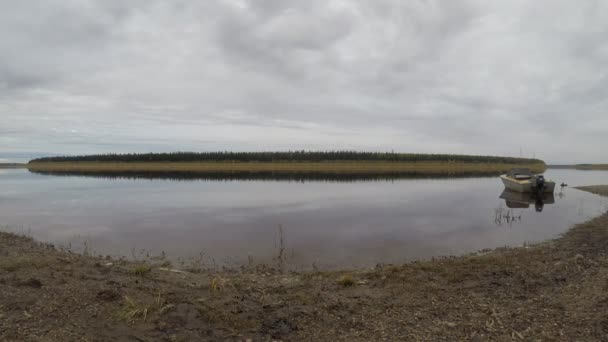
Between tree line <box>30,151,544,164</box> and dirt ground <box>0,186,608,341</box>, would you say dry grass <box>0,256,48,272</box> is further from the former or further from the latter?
tree line <box>30,151,544,164</box>

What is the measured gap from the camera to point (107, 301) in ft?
17.6

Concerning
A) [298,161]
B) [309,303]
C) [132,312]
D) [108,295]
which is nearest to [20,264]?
[108,295]

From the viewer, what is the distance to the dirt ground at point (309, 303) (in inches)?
177

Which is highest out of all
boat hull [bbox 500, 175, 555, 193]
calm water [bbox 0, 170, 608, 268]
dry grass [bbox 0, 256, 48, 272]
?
boat hull [bbox 500, 175, 555, 193]

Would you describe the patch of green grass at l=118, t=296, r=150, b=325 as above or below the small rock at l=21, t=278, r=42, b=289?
below

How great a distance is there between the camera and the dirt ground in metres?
4.49

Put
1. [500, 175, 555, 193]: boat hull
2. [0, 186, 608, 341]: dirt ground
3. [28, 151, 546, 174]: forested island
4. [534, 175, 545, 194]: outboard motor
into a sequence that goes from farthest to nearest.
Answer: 1. [28, 151, 546, 174]: forested island
2. [500, 175, 555, 193]: boat hull
3. [534, 175, 545, 194]: outboard motor
4. [0, 186, 608, 341]: dirt ground

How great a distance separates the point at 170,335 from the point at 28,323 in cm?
196

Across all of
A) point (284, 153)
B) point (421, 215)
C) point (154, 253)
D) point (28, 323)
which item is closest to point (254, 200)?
point (421, 215)

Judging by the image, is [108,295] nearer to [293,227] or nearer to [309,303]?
[309,303]

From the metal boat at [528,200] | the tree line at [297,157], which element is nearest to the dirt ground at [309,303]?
the metal boat at [528,200]

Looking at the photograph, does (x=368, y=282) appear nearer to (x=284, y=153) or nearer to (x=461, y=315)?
(x=461, y=315)

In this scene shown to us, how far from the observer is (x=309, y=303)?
5.67m

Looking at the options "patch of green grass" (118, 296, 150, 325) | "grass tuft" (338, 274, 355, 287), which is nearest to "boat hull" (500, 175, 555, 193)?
"grass tuft" (338, 274, 355, 287)
